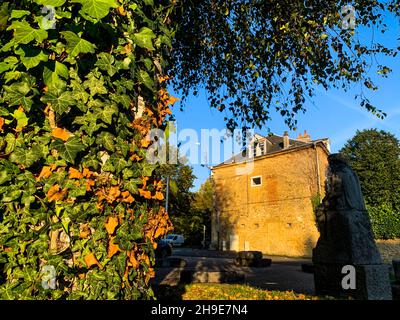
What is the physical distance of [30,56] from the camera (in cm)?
168

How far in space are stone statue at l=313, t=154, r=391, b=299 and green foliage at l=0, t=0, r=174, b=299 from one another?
5261mm

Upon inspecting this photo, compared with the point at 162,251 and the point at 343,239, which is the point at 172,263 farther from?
the point at 343,239

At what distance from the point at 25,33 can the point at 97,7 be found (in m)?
0.42

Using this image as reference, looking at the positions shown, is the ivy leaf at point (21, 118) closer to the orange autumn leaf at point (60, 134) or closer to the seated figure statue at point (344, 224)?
the orange autumn leaf at point (60, 134)

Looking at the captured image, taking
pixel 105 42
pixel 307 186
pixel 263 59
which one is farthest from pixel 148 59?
pixel 307 186

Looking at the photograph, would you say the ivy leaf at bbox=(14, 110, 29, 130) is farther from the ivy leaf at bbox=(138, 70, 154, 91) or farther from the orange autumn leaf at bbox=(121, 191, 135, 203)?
the ivy leaf at bbox=(138, 70, 154, 91)

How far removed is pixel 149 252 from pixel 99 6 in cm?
161

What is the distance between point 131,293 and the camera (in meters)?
1.99

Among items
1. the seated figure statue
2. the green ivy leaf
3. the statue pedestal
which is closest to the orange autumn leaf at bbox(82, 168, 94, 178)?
the green ivy leaf

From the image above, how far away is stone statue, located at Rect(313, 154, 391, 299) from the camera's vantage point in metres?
5.86

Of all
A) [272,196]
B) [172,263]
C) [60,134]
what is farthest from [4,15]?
[272,196]

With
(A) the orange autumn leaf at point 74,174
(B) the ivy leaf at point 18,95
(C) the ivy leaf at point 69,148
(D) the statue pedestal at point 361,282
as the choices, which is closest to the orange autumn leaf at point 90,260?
(A) the orange autumn leaf at point 74,174

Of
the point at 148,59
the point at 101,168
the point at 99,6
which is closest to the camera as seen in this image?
the point at 99,6
